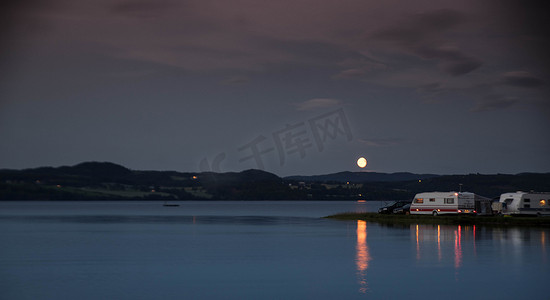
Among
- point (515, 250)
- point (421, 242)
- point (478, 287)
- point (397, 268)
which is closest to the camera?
point (478, 287)

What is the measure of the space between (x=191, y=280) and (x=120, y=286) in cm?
445

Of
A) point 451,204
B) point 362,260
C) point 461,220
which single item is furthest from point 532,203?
point 362,260

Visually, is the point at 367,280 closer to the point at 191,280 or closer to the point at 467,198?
the point at 191,280

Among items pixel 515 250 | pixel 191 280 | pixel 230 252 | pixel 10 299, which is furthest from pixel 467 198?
pixel 10 299

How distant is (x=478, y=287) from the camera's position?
114 ft

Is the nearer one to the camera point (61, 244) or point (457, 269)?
point (457, 269)

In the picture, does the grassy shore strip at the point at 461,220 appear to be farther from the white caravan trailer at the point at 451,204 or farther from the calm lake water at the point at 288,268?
the calm lake water at the point at 288,268

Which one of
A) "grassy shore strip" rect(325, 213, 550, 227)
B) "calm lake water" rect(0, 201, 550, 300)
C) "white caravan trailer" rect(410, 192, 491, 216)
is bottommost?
"calm lake water" rect(0, 201, 550, 300)

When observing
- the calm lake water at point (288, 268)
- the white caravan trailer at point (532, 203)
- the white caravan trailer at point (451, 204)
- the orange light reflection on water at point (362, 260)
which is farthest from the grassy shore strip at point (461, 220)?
the orange light reflection on water at point (362, 260)

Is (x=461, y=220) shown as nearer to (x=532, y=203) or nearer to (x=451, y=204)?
(x=451, y=204)

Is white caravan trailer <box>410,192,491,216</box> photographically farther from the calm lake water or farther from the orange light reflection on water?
the orange light reflection on water

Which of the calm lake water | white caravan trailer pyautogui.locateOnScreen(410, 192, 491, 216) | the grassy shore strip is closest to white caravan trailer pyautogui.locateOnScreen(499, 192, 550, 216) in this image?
the grassy shore strip

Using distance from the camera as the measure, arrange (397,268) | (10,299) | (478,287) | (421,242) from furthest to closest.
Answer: (421,242) < (397,268) < (478,287) < (10,299)

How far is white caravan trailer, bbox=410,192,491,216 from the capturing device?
91812mm
